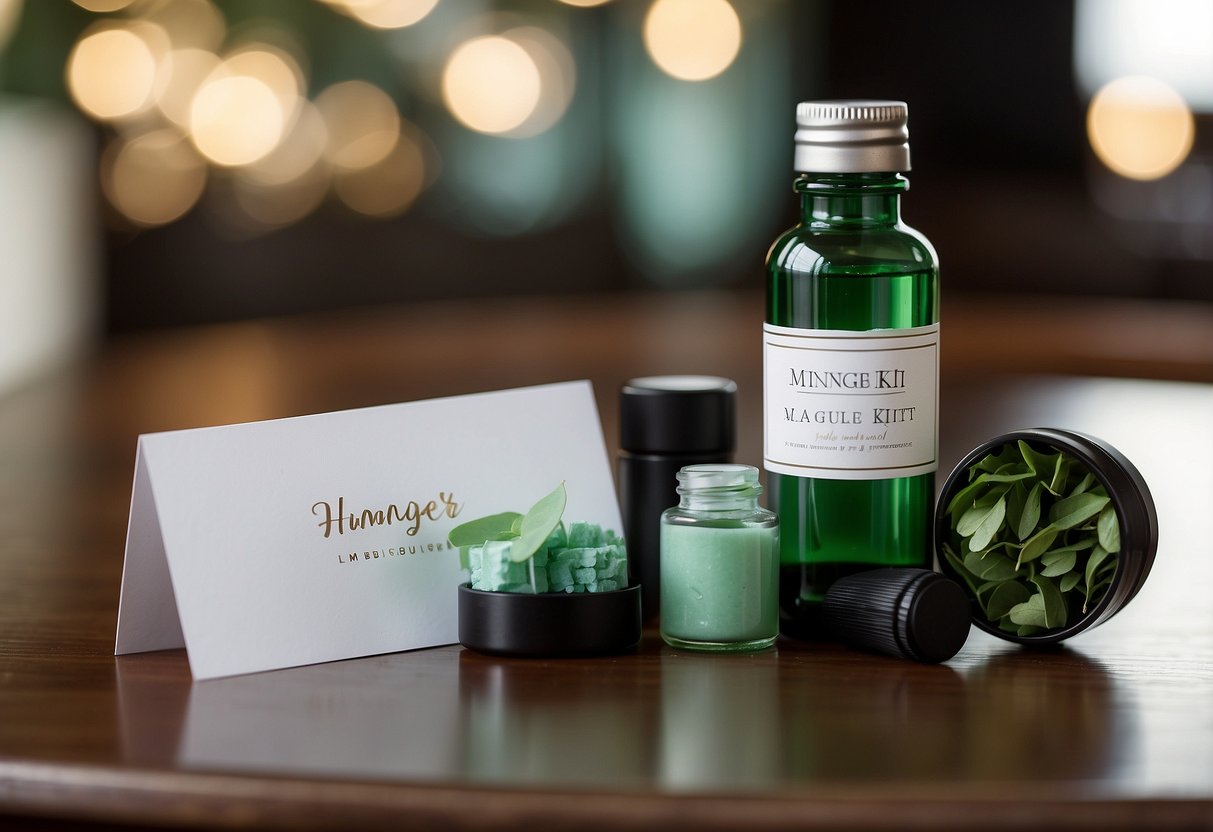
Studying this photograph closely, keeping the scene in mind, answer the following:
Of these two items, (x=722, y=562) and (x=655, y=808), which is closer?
(x=655, y=808)

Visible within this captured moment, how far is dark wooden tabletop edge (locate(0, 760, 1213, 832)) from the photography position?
22.4 inches

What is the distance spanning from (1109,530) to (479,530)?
0.36 m

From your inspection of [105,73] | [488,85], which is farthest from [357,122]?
[105,73]

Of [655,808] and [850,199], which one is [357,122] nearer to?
[850,199]

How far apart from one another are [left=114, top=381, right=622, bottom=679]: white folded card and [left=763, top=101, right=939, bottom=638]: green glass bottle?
162 mm

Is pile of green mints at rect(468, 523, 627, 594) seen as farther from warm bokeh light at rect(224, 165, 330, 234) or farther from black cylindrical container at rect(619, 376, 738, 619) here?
warm bokeh light at rect(224, 165, 330, 234)

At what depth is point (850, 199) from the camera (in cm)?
84

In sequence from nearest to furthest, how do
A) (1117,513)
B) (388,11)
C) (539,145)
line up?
(1117,513), (388,11), (539,145)

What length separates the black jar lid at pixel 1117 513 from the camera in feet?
2.55

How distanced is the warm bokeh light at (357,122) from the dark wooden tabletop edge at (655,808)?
4.50m

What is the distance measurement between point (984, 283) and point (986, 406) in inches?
128

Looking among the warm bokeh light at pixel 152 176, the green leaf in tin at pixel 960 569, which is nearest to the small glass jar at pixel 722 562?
the green leaf in tin at pixel 960 569

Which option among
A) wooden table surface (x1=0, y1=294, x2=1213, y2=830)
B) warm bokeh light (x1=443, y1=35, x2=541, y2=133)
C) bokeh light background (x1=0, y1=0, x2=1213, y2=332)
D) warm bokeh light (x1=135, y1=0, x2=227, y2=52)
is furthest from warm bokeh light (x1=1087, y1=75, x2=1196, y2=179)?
wooden table surface (x1=0, y1=294, x2=1213, y2=830)

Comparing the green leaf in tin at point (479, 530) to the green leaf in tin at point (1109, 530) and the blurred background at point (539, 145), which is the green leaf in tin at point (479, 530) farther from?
the blurred background at point (539, 145)
